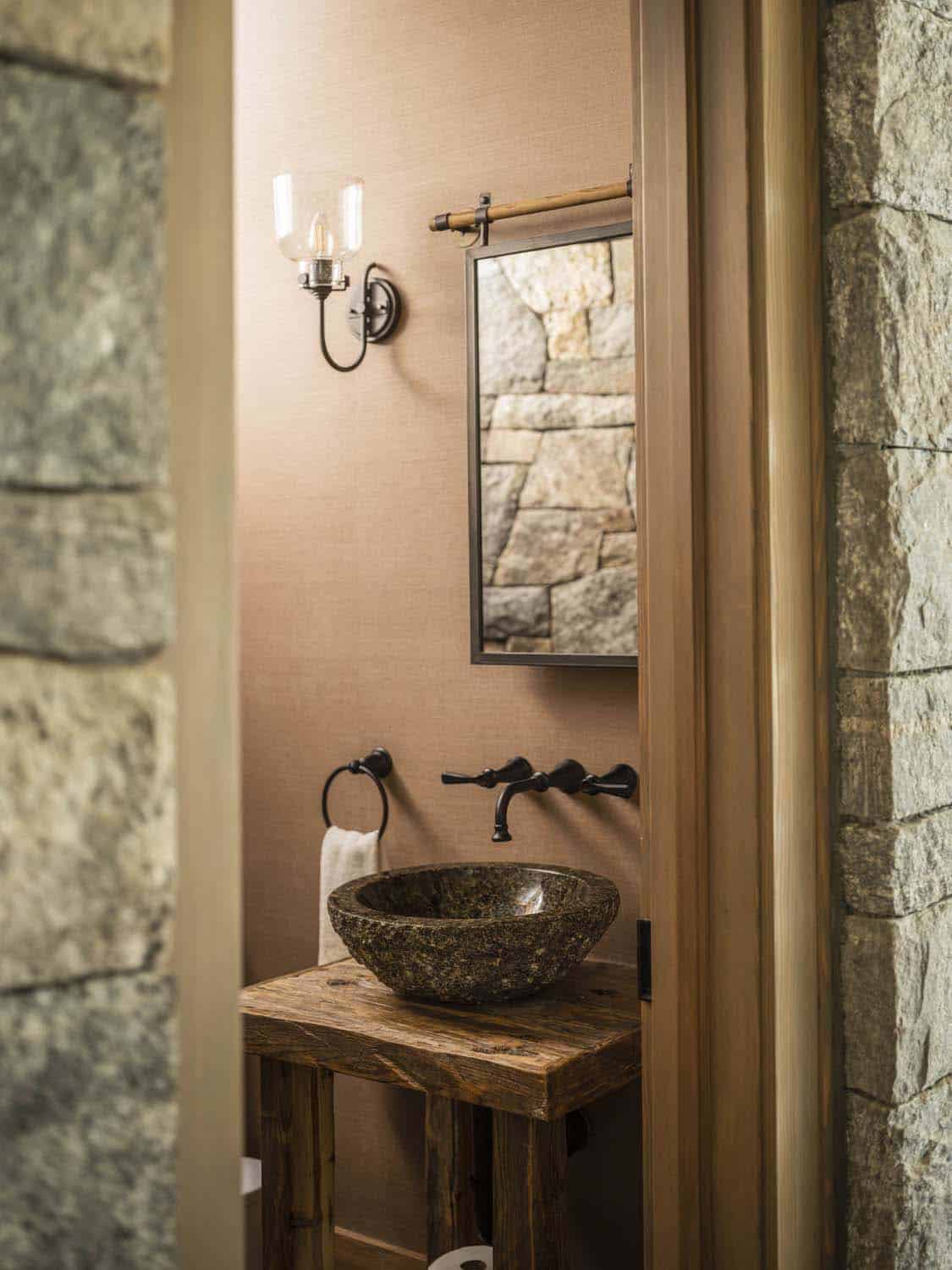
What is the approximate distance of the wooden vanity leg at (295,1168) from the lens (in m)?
1.97

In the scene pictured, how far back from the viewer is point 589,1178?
2.17m

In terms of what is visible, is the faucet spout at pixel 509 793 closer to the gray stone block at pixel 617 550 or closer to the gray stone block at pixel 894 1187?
the gray stone block at pixel 617 550

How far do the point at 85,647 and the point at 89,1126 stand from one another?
268mm

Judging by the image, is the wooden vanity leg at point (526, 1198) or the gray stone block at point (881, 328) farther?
the wooden vanity leg at point (526, 1198)

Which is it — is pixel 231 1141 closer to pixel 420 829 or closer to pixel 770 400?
pixel 770 400

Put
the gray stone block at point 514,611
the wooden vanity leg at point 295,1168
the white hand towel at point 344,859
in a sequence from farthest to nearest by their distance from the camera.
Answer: the white hand towel at point 344,859, the gray stone block at point 514,611, the wooden vanity leg at point 295,1168

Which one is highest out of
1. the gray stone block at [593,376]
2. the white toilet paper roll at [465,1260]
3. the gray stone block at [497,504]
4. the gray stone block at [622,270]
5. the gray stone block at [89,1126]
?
the gray stone block at [622,270]

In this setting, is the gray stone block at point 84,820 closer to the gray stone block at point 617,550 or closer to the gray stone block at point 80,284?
the gray stone block at point 80,284

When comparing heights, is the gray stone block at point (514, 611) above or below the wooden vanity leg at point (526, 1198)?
above

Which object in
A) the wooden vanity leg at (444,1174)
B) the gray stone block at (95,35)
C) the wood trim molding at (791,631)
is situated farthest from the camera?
the wooden vanity leg at (444,1174)

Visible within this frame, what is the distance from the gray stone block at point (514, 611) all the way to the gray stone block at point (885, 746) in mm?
860

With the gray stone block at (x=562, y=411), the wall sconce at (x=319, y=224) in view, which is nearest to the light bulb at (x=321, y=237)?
the wall sconce at (x=319, y=224)

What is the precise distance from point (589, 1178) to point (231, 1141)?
5.04ft

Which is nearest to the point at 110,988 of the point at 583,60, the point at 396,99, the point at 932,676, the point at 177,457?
the point at 177,457
